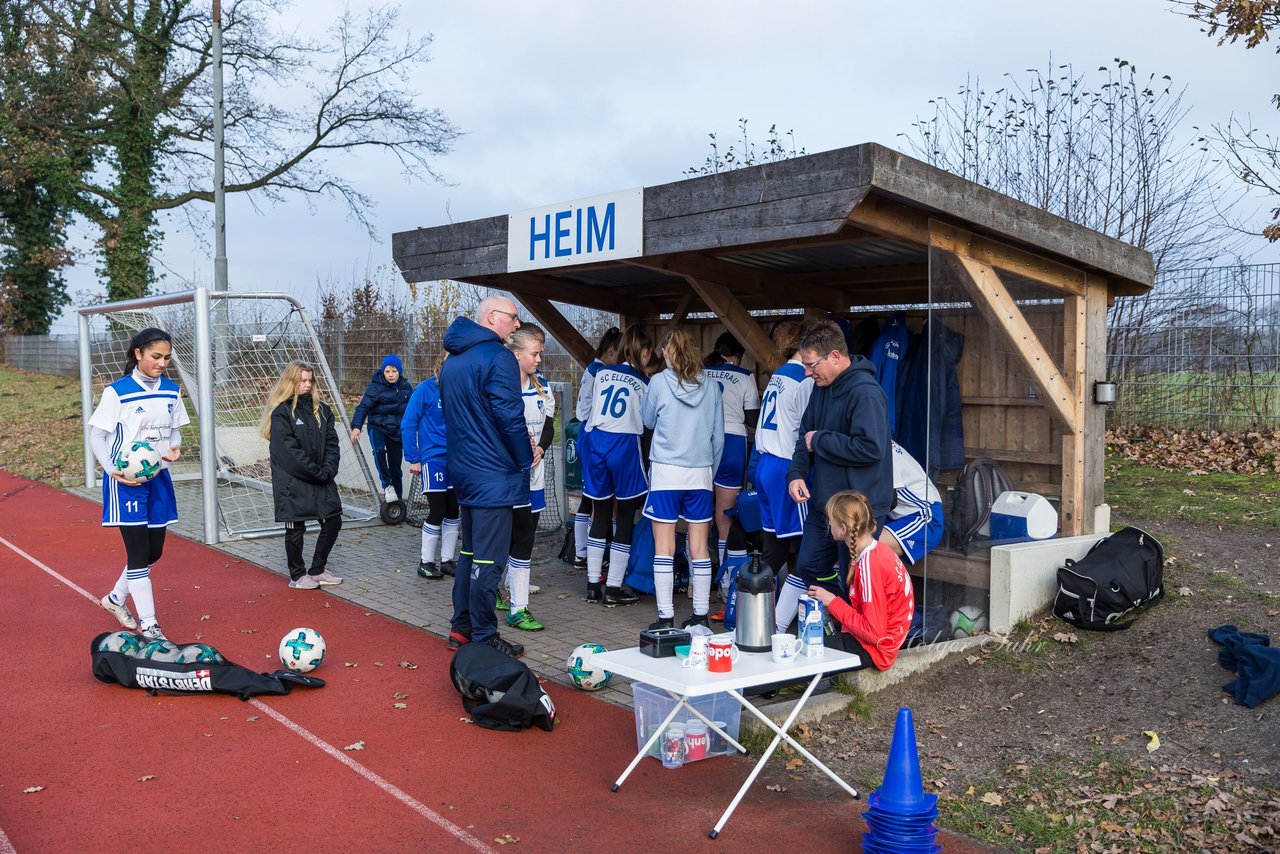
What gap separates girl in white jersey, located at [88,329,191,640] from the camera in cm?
623

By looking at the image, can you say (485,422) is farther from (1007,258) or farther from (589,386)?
(1007,258)

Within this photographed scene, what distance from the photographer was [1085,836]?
4051mm

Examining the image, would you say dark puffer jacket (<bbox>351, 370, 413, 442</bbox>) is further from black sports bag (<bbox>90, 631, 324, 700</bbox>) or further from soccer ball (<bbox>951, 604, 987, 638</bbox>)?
soccer ball (<bbox>951, 604, 987, 638</bbox>)

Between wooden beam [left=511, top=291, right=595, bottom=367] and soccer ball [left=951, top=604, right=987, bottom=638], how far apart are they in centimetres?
483

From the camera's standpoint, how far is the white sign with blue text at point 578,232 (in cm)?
695

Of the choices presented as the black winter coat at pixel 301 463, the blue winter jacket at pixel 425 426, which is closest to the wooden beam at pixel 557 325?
the blue winter jacket at pixel 425 426

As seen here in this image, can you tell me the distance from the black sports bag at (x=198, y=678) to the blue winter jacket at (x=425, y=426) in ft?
8.34

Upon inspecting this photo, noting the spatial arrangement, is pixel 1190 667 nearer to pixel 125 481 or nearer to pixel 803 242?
pixel 803 242

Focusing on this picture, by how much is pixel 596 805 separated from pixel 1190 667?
3.47m

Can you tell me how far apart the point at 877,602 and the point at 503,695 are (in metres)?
1.90

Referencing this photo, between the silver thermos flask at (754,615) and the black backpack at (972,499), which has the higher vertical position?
the black backpack at (972,499)

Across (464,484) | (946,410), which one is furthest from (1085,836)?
(464,484)

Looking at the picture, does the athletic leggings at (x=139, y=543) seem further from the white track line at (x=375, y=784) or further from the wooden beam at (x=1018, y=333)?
the wooden beam at (x=1018, y=333)

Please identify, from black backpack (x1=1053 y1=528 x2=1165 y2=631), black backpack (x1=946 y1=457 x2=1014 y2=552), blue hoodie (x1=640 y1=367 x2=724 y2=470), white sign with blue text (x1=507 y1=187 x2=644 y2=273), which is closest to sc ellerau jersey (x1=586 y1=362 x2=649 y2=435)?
blue hoodie (x1=640 y1=367 x2=724 y2=470)
